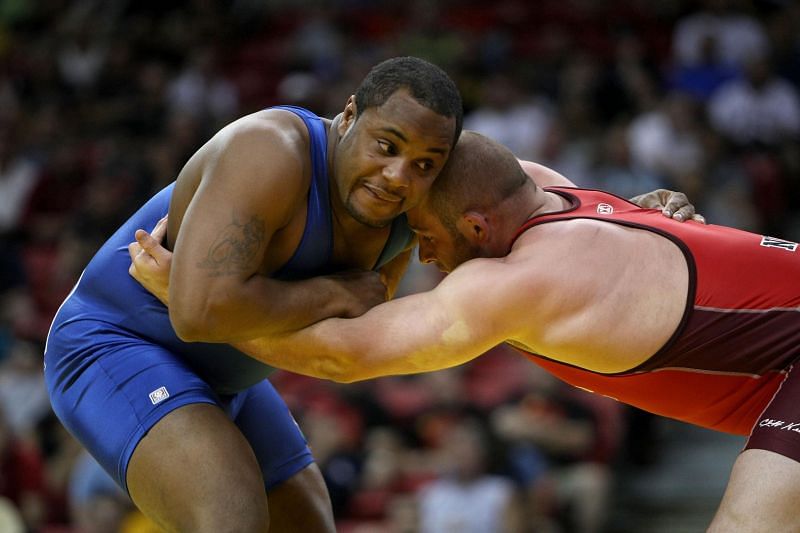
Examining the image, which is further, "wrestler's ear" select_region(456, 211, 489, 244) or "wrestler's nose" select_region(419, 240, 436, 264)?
"wrestler's nose" select_region(419, 240, 436, 264)

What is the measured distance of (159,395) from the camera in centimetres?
388

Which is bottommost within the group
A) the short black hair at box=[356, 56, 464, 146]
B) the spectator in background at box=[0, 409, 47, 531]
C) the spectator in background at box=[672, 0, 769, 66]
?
the spectator in background at box=[0, 409, 47, 531]

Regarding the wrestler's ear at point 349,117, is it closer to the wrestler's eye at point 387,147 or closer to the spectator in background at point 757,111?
the wrestler's eye at point 387,147

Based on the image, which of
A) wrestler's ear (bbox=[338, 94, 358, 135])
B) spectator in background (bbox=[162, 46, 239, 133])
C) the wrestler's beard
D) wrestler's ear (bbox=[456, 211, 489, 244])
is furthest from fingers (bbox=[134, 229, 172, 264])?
spectator in background (bbox=[162, 46, 239, 133])

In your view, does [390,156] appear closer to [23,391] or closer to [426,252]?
[426,252]

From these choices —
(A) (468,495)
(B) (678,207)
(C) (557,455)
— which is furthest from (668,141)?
(B) (678,207)

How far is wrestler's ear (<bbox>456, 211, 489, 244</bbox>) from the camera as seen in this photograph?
4.04 m

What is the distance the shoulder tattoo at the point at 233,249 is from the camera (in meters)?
3.69

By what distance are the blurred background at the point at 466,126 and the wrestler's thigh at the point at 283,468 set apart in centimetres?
315

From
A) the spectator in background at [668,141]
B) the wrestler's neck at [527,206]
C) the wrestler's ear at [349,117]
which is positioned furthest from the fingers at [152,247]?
the spectator in background at [668,141]

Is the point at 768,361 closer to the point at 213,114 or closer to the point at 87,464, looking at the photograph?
the point at 87,464

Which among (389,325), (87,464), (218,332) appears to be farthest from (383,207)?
(87,464)

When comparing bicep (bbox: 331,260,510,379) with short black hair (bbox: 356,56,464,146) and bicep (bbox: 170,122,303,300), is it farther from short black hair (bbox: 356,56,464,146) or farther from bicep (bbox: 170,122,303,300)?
short black hair (bbox: 356,56,464,146)

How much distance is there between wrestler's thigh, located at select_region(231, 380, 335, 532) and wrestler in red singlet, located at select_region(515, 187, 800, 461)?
114cm
